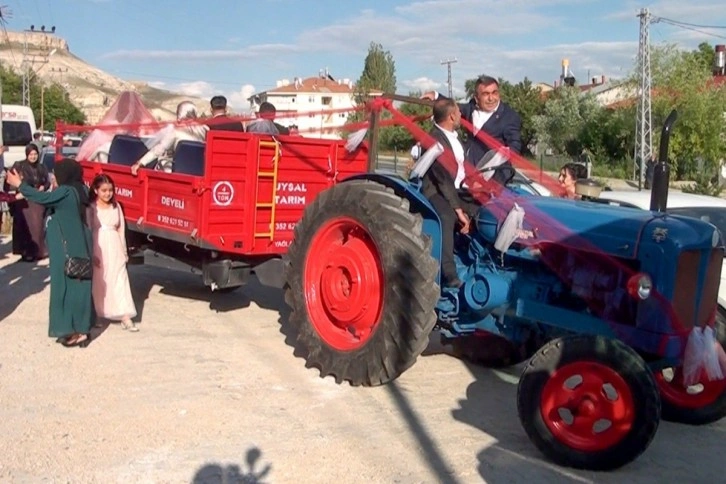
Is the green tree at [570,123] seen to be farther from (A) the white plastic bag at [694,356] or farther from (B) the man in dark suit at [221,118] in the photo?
(A) the white plastic bag at [694,356]

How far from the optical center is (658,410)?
4.67 meters

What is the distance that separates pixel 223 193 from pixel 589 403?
→ 12.9 ft

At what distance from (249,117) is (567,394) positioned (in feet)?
16.2

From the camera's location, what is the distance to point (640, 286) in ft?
17.1

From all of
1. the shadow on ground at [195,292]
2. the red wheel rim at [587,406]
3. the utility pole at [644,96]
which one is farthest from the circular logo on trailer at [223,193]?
the utility pole at [644,96]

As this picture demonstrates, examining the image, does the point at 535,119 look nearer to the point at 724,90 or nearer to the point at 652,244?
the point at 724,90

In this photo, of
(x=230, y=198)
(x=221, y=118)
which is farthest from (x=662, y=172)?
(x=221, y=118)

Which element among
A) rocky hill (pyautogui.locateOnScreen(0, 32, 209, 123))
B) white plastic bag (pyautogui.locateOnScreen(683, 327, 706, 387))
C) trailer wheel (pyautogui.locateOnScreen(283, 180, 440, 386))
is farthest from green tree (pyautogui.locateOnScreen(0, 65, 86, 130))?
white plastic bag (pyautogui.locateOnScreen(683, 327, 706, 387))

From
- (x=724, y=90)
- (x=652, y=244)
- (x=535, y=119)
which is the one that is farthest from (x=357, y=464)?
(x=535, y=119)

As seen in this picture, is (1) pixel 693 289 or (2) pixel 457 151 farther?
(2) pixel 457 151

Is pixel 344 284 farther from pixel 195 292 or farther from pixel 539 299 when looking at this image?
pixel 195 292

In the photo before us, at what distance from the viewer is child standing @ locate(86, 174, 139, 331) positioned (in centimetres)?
795

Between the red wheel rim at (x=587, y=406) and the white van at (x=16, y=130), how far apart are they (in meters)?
19.1

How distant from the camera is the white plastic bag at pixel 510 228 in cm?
573
